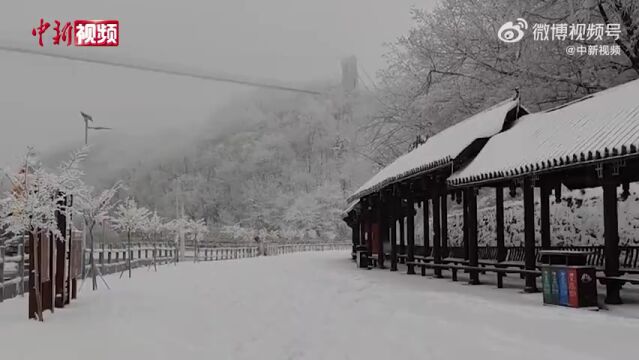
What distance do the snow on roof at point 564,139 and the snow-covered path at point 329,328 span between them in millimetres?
2448

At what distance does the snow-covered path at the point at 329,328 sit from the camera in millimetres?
7824

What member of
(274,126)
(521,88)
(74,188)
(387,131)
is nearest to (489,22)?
(521,88)

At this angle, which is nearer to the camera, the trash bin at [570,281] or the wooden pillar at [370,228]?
the trash bin at [570,281]

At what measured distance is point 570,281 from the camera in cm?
1046

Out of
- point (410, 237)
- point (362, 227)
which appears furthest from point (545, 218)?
point (362, 227)

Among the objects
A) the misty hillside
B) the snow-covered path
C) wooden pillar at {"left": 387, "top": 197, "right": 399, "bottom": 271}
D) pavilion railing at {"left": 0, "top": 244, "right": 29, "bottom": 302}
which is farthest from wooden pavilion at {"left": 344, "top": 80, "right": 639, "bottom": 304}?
the misty hillside

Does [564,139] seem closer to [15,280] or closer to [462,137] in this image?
[462,137]

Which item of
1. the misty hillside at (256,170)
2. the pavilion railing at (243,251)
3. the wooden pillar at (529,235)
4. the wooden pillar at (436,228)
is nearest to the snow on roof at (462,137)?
the wooden pillar at (436,228)

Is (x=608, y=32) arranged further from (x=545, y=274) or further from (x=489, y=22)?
(x=545, y=274)

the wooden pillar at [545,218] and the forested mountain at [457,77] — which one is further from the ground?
the forested mountain at [457,77]

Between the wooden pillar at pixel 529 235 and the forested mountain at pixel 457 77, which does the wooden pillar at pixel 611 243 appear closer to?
the wooden pillar at pixel 529 235

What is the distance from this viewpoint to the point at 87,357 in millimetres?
8172

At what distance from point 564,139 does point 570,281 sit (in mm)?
2789

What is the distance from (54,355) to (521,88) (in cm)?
1821
